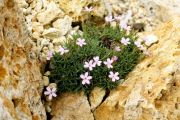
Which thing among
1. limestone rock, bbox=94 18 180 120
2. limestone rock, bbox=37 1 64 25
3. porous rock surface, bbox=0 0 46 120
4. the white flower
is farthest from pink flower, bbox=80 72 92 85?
limestone rock, bbox=37 1 64 25

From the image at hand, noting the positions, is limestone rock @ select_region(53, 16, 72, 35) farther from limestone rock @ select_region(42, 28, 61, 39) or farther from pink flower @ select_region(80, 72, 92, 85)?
pink flower @ select_region(80, 72, 92, 85)

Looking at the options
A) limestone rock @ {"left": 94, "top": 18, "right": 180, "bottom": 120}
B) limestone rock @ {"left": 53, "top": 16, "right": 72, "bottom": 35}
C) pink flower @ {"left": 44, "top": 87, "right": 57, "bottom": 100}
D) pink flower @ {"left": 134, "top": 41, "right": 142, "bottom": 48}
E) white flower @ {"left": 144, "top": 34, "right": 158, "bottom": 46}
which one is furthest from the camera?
limestone rock @ {"left": 53, "top": 16, "right": 72, "bottom": 35}

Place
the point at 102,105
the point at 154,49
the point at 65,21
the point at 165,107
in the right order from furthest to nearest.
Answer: the point at 65,21 → the point at 154,49 → the point at 102,105 → the point at 165,107

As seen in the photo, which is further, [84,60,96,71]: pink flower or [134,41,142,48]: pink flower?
[134,41,142,48]: pink flower

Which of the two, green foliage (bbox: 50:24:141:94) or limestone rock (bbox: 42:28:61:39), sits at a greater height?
limestone rock (bbox: 42:28:61:39)

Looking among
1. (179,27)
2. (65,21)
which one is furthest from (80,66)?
(179,27)

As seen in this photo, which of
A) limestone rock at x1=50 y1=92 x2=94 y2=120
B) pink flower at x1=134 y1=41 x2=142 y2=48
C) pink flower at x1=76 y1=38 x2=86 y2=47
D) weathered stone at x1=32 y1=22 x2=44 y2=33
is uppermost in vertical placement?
pink flower at x1=76 y1=38 x2=86 y2=47

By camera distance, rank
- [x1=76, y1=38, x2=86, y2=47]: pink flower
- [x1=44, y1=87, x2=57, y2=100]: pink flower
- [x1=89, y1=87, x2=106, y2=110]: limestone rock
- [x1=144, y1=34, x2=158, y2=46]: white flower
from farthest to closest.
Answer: [x1=144, y1=34, x2=158, y2=46]: white flower < [x1=76, y1=38, x2=86, y2=47]: pink flower < [x1=89, y1=87, x2=106, y2=110]: limestone rock < [x1=44, y1=87, x2=57, y2=100]: pink flower

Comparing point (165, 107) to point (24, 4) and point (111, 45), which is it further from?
point (24, 4)
